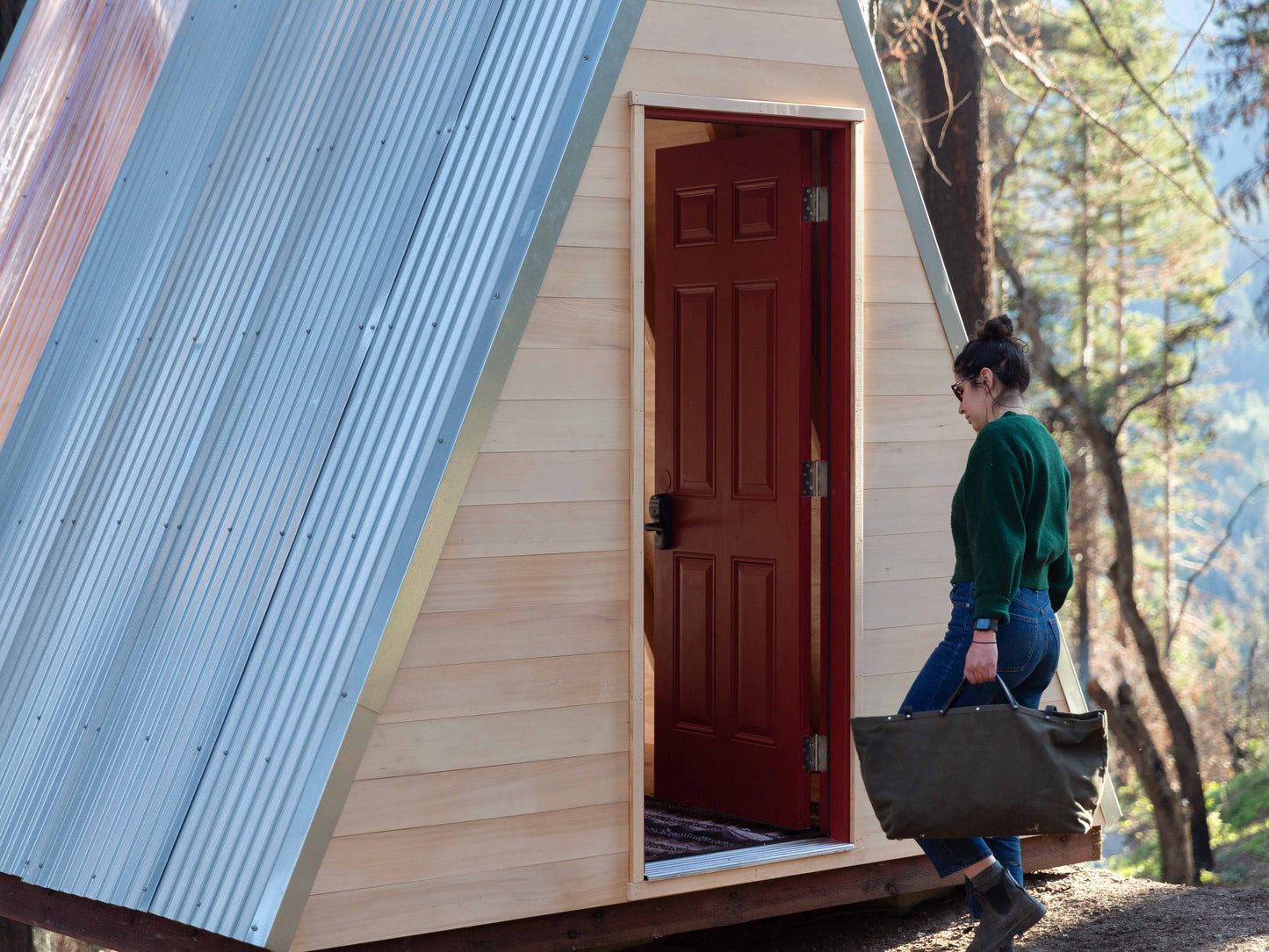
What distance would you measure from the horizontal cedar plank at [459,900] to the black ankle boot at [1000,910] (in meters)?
1.07

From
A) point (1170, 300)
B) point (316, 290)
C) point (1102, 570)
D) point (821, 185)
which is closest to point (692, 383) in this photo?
point (821, 185)

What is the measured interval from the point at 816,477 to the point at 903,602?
533 millimetres

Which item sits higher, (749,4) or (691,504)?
(749,4)

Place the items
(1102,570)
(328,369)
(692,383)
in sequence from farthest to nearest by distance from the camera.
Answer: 1. (1102,570)
2. (692,383)
3. (328,369)

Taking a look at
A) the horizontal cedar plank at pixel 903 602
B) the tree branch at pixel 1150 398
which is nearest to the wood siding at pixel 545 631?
the horizontal cedar plank at pixel 903 602

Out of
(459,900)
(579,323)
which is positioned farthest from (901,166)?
(459,900)

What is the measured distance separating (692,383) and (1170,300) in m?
16.3

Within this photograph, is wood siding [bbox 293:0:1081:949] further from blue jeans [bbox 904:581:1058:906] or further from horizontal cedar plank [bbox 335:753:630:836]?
blue jeans [bbox 904:581:1058:906]

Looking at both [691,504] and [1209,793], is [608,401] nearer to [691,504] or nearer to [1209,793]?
[691,504]

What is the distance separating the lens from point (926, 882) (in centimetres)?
525

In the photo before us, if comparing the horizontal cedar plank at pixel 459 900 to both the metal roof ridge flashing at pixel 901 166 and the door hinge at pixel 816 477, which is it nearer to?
the door hinge at pixel 816 477

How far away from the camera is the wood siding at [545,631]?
3953mm

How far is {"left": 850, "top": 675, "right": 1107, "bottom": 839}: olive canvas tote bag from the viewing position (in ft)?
12.5

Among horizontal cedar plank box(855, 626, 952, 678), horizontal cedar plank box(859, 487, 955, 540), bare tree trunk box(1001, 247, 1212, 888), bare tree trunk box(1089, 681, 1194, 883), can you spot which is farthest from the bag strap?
bare tree trunk box(1001, 247, 1212, 888)
